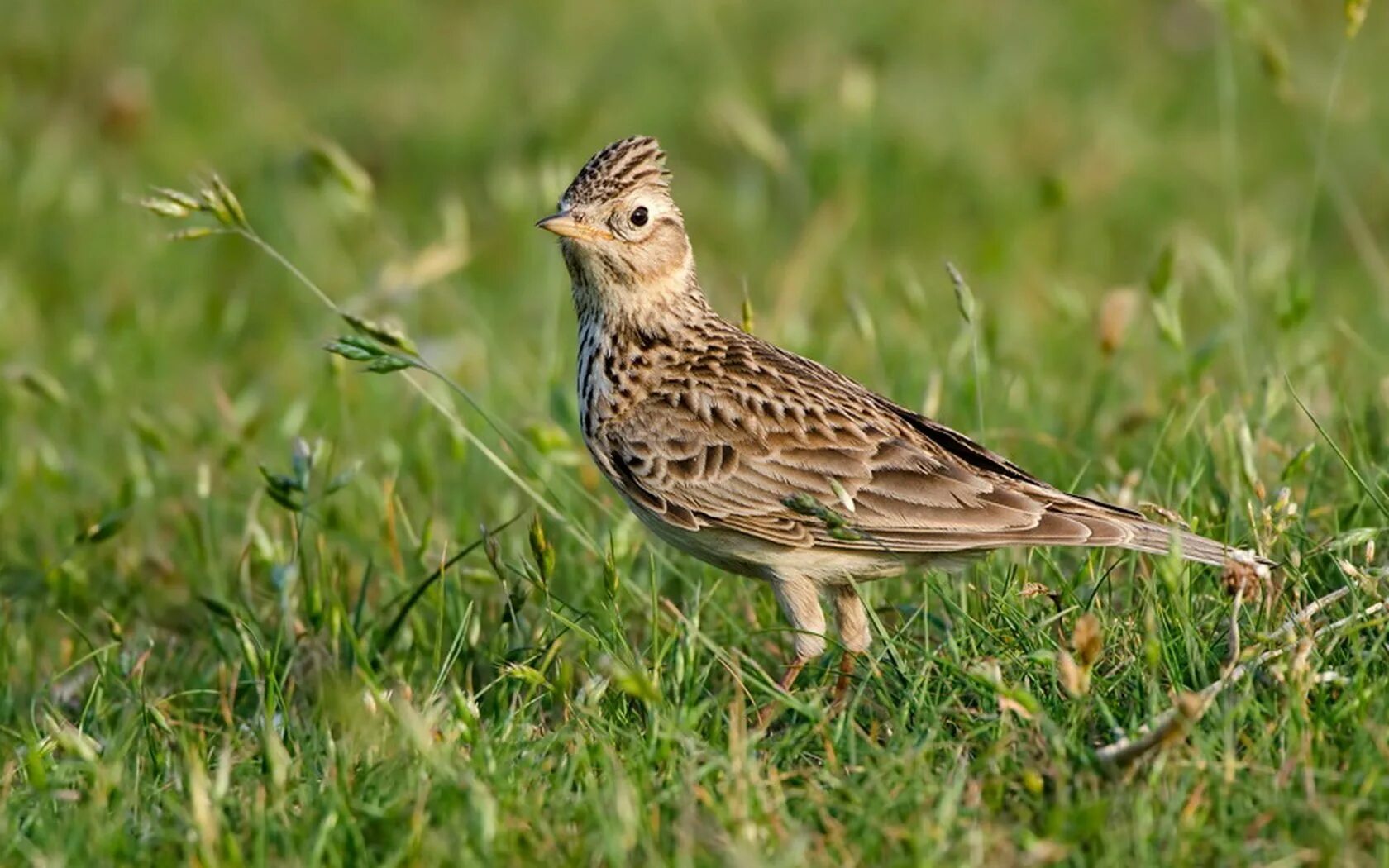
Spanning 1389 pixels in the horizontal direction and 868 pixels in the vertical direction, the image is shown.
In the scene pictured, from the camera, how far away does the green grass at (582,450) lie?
159 inches

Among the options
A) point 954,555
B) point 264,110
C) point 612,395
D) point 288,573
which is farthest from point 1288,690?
point 264,110

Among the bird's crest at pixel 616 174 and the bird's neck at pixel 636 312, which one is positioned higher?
the bird's crest at pixel 616 174

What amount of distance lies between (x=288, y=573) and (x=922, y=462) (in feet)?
5.81

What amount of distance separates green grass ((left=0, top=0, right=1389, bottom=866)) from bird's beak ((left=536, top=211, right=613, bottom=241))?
579 millimetres

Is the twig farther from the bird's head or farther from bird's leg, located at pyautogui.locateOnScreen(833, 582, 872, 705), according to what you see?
the bird's head

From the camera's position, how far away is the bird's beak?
18.7ft

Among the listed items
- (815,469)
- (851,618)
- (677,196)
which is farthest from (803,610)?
(677,196)

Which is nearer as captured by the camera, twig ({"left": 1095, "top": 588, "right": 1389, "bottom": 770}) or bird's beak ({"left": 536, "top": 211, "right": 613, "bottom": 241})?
twig ({"left": 1095, "top": 588, "right": 1389, "bottom": 770})

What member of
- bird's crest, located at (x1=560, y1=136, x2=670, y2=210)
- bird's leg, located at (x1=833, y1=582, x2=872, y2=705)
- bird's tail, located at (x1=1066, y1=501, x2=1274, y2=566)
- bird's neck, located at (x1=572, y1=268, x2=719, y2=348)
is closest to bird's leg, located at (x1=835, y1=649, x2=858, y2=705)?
bird's leg, located at (x1=833, y1=582, x2=872, y2=705)

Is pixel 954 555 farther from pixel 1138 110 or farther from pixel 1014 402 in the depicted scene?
pixel 1138 110

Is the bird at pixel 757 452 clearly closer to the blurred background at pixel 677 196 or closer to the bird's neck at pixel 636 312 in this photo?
the bird's neck at pixel 636 312

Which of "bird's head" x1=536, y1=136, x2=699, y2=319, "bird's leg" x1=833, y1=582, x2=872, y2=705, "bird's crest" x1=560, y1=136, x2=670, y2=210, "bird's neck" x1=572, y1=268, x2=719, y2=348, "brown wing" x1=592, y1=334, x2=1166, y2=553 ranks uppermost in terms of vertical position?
"bird's crest" x1=560, y1=136, x2=670, y2=210

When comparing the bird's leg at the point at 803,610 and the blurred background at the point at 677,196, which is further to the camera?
the blurred background at the point at 677,196

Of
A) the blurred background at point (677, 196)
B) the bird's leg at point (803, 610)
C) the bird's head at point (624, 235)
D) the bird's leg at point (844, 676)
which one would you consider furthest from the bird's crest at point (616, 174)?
the bird's leg at point (844, 676)
